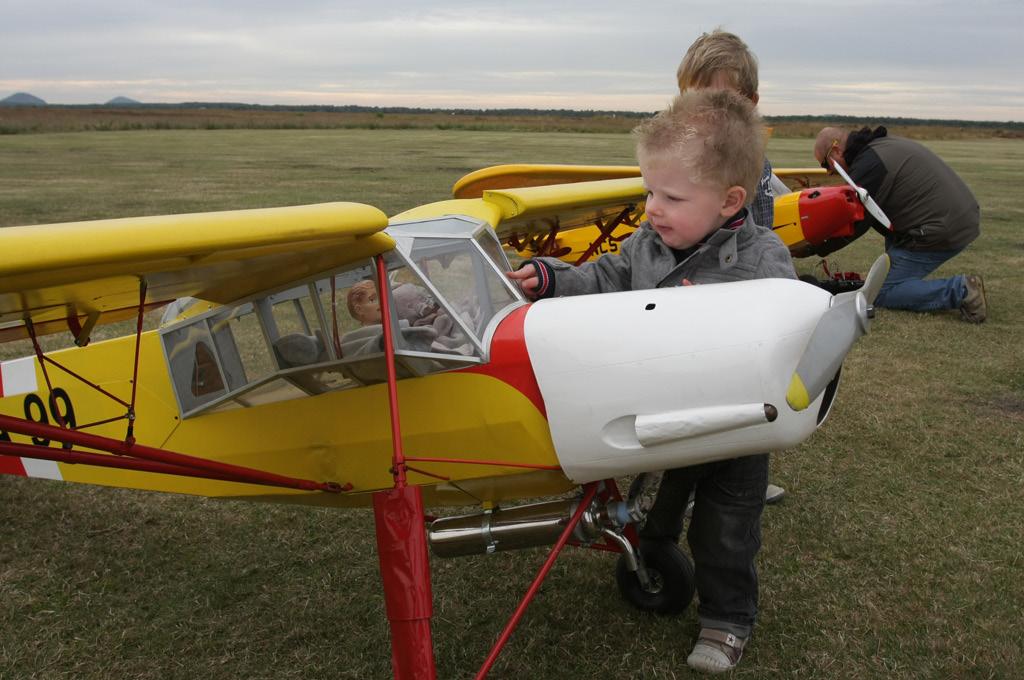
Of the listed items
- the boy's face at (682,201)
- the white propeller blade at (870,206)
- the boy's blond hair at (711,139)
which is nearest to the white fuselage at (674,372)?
the boy's face at (682,201)

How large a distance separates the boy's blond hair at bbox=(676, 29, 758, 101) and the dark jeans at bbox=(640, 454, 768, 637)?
1.76 meters

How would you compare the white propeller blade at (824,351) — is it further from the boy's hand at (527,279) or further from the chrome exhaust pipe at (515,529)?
the boy's hand at (527,279)

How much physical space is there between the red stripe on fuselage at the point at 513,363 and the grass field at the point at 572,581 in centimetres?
113

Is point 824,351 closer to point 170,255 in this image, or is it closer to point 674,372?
point 674,372

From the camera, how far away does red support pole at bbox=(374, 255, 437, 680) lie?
265 centimetres

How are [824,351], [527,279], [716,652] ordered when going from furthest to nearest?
[527,279] < [716,652] < [824,351]

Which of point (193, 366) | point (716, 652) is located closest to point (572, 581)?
point (716, 652)

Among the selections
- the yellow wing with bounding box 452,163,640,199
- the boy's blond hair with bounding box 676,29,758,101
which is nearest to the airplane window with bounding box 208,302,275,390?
the boy's blond hair with bounding box 676,29,758,101

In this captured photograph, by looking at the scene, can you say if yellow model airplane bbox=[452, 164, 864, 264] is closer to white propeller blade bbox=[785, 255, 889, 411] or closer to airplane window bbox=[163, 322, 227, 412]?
airplane window bbox=[163, 322, 227, 412]

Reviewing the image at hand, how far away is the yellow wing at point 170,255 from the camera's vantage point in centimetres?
212

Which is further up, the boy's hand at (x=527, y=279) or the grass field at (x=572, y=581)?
the boy's hand at (x=527, y=279)

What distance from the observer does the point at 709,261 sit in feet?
10.3

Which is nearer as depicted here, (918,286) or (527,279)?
(527,279)

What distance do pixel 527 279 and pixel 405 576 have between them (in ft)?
4.00
